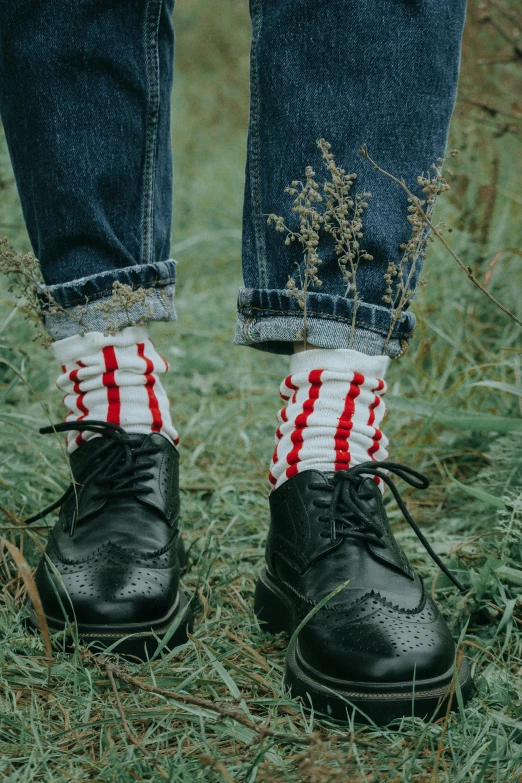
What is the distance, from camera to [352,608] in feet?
2.79

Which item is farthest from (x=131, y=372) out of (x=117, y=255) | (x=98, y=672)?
(x=98, y=672)

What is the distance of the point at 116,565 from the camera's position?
939mm

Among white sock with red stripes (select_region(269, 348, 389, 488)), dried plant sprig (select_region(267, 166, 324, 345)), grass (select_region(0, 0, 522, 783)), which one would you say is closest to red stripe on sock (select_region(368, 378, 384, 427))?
white sock with red stripes (select_region(269, 348, 389, 488))

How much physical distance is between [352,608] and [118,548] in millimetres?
314

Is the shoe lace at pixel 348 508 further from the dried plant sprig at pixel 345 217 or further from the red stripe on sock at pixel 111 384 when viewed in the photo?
the red stripe on sock at pixel 111 384

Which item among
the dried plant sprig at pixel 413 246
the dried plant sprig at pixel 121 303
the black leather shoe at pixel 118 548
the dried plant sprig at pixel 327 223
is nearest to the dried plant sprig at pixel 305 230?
the dried plant sprig at pixel 327 223

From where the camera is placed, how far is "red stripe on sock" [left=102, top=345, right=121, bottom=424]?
1037 millimetres

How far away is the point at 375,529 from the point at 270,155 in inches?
19.7

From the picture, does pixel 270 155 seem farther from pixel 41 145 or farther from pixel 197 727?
pixel 197 727

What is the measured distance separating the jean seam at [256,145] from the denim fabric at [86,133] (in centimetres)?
15

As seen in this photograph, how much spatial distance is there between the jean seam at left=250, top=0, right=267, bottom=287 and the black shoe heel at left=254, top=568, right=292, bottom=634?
1.36 ft

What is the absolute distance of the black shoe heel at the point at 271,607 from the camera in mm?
977

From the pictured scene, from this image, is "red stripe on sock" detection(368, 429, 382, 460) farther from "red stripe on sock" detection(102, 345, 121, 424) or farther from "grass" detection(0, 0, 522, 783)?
"red stripe on sock" detection(102, 345, 121, 424)

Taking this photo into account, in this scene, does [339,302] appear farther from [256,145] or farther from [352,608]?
[352,608]
